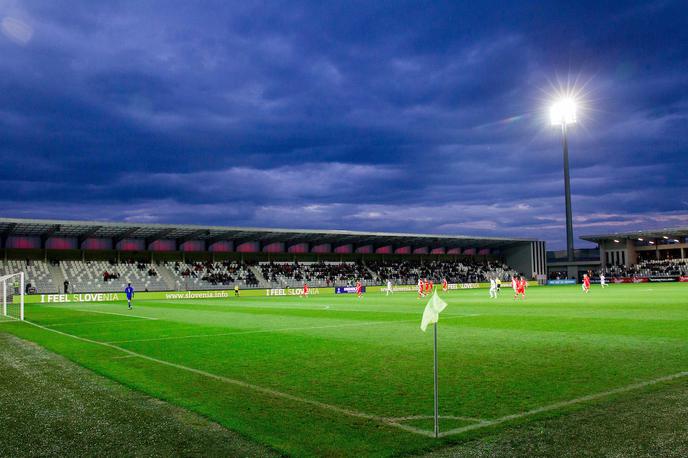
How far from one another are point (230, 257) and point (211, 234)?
772 centimetres

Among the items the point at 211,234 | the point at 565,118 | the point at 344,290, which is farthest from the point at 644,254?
the point at 211,234

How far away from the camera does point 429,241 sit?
8919 cm

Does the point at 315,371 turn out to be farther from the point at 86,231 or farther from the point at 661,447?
the point at 86,231

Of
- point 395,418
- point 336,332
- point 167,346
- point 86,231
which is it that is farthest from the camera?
point 86,231

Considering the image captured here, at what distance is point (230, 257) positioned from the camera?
7700cm

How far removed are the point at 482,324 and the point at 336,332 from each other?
5890 mm

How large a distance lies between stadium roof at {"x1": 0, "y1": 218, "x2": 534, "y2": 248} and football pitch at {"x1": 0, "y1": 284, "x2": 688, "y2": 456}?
41.8 meters

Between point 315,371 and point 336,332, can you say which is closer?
point 315,371

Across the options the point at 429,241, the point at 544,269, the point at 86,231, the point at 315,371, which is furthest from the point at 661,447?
the point at 544,269

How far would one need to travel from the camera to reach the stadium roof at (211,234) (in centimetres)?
5903

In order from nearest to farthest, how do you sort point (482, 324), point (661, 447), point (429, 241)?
1. point (661, 447)
2. point (482, 324)
3. point (429, 241)

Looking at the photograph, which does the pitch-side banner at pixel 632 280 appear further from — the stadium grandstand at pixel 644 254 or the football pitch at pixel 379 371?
the football pitch at pixel 379 371

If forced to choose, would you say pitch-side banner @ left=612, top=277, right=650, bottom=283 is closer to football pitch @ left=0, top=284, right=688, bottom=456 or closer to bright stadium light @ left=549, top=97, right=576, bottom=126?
bright stadium light @ left=549, top=97, right=576, bottom=126

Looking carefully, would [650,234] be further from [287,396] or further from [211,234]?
[287,396]
